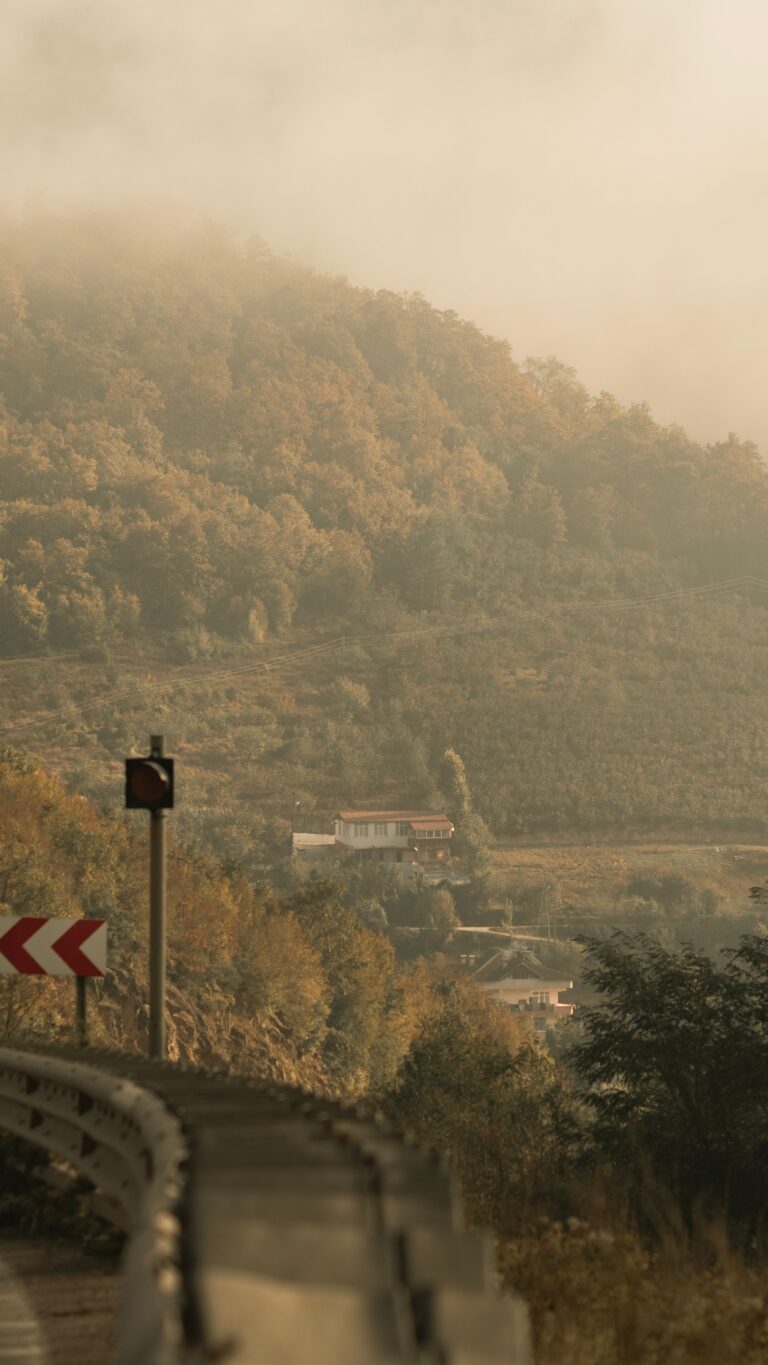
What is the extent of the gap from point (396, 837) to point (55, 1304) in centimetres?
14718

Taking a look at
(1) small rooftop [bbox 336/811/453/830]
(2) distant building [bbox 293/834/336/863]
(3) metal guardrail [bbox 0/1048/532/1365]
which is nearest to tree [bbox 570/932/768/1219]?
(3) metal guardrail [bbox 0/1048/532/1365]

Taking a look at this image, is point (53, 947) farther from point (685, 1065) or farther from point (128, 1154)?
point (685, 1065)

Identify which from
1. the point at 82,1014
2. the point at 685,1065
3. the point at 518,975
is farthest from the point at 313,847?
the point at 82,1014

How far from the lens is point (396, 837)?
154 m

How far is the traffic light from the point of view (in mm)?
12078

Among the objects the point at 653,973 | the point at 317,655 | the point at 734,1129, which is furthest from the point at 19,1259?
the point at 317,655

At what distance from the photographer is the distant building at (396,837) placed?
150500 mm

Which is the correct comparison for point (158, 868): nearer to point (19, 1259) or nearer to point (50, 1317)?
point (19, 1259)

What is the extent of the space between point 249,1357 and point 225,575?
195 meters

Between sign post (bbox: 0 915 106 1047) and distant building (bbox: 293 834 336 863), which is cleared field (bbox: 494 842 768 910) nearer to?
distant building (bbox: 293 834 336 863)

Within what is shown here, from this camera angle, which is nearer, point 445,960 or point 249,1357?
point 249,1357

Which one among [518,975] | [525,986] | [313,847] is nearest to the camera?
[525,986]

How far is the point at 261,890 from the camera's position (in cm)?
8312

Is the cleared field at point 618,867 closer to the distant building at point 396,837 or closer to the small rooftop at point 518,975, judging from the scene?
the distant building at point 396,837
